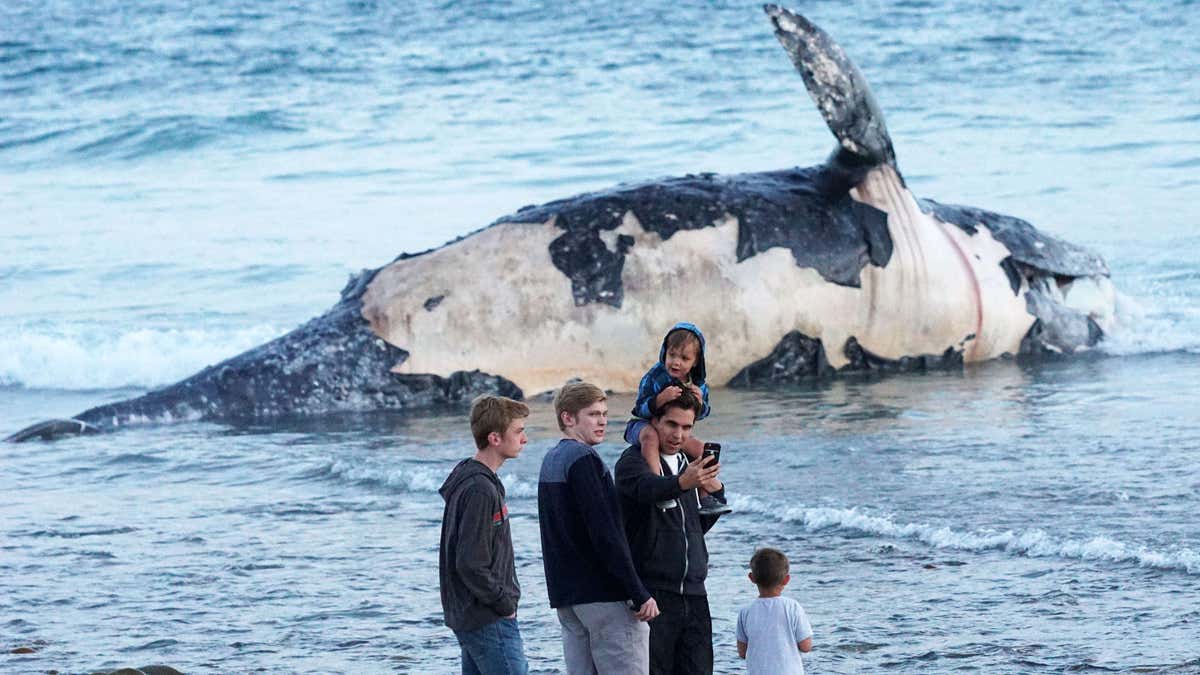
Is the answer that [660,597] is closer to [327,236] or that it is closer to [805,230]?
[805,230]

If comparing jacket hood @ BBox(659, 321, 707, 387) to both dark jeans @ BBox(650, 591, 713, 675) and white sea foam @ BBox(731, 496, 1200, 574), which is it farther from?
white sea foam @ BBox(731, 496, 1200, 574)

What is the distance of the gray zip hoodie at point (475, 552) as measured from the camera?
5289 millimetres

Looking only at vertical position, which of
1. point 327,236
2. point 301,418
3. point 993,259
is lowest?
point 301,418

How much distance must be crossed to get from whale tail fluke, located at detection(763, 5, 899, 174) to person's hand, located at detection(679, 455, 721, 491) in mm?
6859

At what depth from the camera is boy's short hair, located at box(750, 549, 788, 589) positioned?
5.46m

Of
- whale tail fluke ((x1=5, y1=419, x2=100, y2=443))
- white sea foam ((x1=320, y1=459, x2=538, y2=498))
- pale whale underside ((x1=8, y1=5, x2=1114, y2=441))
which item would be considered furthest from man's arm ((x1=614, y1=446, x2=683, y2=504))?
whale tail fluke ((x1=5, y1=419, x2=100, y2=443))

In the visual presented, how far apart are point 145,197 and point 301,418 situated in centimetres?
1368

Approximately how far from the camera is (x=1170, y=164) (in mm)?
20969

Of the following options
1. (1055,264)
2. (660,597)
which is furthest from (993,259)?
(660,597)

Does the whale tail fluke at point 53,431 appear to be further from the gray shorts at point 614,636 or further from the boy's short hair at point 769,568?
the boy's short hair at point 769,568

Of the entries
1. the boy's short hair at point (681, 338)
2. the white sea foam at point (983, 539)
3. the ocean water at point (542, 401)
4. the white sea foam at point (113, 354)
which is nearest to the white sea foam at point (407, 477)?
the ocean water at point (542, 401)

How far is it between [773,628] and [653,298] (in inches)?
249

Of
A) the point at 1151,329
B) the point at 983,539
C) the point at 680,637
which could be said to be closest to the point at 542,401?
the point at 983,539

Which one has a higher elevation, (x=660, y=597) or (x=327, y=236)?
(x=327, y=236)
